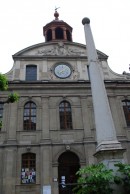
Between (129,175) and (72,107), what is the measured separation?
10.6 m

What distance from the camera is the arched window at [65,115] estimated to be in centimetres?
1497

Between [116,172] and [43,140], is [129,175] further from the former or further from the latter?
[43,140]

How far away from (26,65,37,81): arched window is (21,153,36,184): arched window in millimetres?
6074

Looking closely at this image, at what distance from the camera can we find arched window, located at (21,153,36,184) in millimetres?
12969

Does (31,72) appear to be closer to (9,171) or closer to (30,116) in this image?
(30,116)

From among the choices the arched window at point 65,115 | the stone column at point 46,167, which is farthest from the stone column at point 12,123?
the arched window at point 65,115

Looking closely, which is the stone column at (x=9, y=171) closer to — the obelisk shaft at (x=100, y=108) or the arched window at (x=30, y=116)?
the arched window at (x=30, y=116)

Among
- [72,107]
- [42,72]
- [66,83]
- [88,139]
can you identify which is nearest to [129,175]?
[88,139]

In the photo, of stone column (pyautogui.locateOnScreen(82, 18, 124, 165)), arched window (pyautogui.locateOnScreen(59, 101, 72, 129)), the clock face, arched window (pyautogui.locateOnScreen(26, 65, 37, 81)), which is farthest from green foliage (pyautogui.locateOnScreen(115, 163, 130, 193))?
arched window (pyautogui.locateOnScreen(26, 65, 37, 81))

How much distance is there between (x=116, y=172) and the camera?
545cm

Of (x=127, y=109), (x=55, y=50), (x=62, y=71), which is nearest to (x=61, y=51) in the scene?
(x=55, y=50)

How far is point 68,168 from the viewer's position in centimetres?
1370

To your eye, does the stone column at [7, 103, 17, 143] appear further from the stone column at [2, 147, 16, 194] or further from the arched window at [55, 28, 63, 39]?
the arched window at [55, 28, 63, 39]

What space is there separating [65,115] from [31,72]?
4.73 meters
